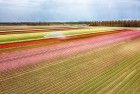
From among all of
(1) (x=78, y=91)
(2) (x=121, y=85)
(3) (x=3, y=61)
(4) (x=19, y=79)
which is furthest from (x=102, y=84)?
(3) (x=3, y=61)

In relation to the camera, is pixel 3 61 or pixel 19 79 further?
pixel 3 61

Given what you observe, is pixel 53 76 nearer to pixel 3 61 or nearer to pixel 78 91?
pixel 78 91

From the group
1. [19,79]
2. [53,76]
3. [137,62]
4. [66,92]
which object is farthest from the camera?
[137,62]

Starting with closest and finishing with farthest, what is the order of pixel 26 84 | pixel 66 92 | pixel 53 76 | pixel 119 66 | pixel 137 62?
pixel 66 92
pixel 26 84
pixel 53 76
pixel 119 66
pixel 137 62

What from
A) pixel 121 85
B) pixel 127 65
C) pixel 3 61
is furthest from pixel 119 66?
pixel 3 61

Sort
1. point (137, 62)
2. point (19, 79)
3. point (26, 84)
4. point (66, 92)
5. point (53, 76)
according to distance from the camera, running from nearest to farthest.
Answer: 1. point (66, 92)
2. point (26, 84)
3. point (19, 79)
4. point (53, 76)
5. point (137, 62)

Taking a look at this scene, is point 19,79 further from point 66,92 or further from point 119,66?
point 119,66

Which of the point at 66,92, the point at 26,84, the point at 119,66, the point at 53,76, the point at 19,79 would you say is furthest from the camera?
the point at 119,66

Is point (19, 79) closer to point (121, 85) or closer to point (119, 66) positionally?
point (121, 85)

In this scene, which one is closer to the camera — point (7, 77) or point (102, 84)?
point (102, 84)
